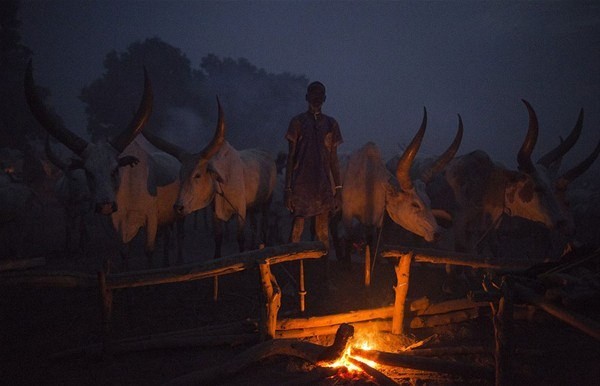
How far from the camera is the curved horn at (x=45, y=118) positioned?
3.73 metres

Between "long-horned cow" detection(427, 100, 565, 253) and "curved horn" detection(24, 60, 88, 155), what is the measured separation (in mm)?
6361

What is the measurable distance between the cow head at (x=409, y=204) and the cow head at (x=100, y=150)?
152 inches

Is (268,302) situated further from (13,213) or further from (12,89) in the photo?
(12,89)

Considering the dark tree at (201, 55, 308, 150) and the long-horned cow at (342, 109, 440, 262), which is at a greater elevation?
the dark tree at (201, 55, 308, 150)

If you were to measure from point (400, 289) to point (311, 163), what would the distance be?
2073 millimetres

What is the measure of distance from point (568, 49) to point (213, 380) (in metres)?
107

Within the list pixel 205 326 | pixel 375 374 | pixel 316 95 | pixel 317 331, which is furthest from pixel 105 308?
pixel 316 95

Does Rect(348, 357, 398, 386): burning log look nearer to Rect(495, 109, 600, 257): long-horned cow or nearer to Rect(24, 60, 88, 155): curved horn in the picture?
Rect(495, 109, 600, 257): long-horned cow

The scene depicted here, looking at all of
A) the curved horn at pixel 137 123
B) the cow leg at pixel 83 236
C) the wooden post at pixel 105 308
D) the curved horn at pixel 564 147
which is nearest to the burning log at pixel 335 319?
the wooden post at pixel 105 308

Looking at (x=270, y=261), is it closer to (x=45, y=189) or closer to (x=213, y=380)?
(x=213, y=380)

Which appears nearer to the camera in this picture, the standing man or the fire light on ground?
the fire light on ground

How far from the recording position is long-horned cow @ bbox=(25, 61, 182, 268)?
4094 millimetres

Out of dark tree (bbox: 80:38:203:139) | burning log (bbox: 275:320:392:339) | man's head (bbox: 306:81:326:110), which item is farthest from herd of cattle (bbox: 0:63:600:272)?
dark tree (bbox: 80:38:203:139)

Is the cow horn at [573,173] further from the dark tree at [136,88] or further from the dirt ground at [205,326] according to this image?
the dark tree at [136,88]
